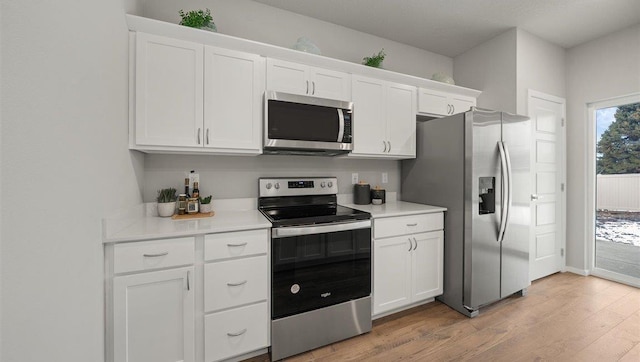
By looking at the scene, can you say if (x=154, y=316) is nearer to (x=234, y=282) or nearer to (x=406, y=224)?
(x=234, y=282)

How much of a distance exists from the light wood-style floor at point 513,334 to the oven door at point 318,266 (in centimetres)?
36

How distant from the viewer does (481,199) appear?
2318mm

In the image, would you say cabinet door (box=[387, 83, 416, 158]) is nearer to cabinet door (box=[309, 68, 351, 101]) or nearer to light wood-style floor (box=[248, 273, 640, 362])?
cabinet door (box=[309, 68, 351, 101])

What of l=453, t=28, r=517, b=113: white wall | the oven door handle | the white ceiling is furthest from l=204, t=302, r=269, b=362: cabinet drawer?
l=453, t=28, r=517, b=113: white wall

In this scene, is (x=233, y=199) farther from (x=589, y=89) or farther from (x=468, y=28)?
(x=589, y=89)

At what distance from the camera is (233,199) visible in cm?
222

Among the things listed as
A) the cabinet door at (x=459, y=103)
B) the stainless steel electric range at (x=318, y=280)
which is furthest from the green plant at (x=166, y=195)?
the cabinet door at (x=459, y=103)

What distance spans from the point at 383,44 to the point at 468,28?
927 millimetres

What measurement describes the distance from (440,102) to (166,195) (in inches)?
111

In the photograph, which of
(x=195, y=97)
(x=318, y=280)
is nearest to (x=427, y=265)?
(x=318, y=280)

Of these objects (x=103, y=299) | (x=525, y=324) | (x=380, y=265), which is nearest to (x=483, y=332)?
(x=525, y=324)

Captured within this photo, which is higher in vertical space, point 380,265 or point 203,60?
point 203,60

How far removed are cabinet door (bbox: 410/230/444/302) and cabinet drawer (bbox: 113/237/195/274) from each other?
176cm

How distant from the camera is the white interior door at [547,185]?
301 cm
